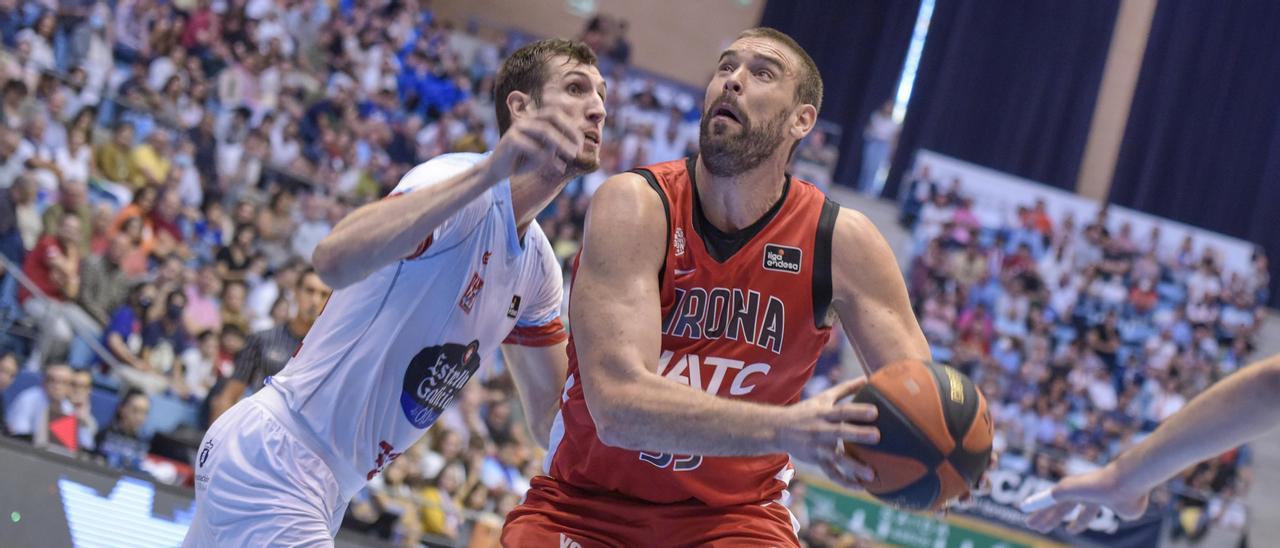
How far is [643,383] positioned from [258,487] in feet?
4.06

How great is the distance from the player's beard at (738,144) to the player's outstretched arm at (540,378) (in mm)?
1048

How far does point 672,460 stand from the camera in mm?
3641

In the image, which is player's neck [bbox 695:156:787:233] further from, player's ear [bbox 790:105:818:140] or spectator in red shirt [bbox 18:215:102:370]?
spectator in red shirt [bbox 18:215:102:370]

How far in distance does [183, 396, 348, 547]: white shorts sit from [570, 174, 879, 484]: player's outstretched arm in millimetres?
943

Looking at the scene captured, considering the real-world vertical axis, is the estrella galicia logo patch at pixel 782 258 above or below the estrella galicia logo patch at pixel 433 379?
above

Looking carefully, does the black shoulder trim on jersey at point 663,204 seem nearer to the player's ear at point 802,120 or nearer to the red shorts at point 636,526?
the player's ear at point 802,120

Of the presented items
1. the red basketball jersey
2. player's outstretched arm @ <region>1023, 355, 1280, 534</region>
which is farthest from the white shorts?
player's outstretched arm @ <region>1023, 355, 1280, 534</region>

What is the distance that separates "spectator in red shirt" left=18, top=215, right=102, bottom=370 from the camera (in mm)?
8781

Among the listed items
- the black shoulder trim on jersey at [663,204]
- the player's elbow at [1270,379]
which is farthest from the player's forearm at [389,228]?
the player's elbow at [1270,379]

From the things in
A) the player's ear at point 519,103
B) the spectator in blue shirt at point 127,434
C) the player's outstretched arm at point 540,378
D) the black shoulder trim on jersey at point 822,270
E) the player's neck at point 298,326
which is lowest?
the spectator in blue shirt at point 127,434

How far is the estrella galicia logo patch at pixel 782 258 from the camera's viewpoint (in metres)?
3.72

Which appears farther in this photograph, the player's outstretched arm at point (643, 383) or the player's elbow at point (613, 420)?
the player's elbow at point (613, 420)

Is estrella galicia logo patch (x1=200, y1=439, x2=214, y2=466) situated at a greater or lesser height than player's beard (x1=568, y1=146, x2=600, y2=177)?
lesser

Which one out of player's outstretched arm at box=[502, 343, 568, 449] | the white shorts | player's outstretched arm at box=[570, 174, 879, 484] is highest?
player's outstretched arm at box=[570, 174, 879, 484]
